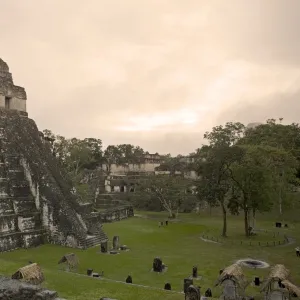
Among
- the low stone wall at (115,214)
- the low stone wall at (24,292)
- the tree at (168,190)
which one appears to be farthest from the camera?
the tree at (168,190)

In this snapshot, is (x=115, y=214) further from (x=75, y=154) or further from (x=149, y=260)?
(x=75, y=154)

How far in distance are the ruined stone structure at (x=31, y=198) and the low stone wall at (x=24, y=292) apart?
41.6 ft

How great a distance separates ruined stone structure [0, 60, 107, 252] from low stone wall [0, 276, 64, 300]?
500 inches

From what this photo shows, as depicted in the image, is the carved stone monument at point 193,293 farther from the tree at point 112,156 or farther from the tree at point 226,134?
the tree at point 112,156

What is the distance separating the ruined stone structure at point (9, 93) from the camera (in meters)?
30.9

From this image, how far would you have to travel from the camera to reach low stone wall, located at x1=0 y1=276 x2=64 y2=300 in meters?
11.6

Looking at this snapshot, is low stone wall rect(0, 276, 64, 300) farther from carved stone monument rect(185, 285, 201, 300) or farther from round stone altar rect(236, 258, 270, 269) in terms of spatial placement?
round stone altar rect(236, 258, 270, 269)

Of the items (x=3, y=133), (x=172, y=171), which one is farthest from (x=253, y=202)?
(x=172, y=171)

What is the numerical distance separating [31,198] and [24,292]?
54.5 ft

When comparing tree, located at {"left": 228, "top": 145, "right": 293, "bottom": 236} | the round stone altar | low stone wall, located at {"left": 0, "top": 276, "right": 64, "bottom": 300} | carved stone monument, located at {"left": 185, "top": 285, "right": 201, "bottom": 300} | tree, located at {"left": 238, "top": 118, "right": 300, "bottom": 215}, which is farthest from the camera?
tree, located at {"left": 238, "top": 118, "right": 300, "bottom": 215}

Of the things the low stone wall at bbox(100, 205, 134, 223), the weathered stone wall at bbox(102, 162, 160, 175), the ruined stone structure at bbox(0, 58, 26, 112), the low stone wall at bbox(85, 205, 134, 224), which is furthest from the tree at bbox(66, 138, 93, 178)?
the ruined stone structure at bbox(0, 58, 26, 112)

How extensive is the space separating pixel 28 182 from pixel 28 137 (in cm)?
444

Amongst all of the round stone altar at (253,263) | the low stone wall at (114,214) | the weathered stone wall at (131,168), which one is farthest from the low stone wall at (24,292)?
the weathered stone wall at (131,168)

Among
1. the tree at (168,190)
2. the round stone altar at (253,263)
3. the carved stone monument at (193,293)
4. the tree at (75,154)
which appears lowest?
the round stone altar at (253,263)
